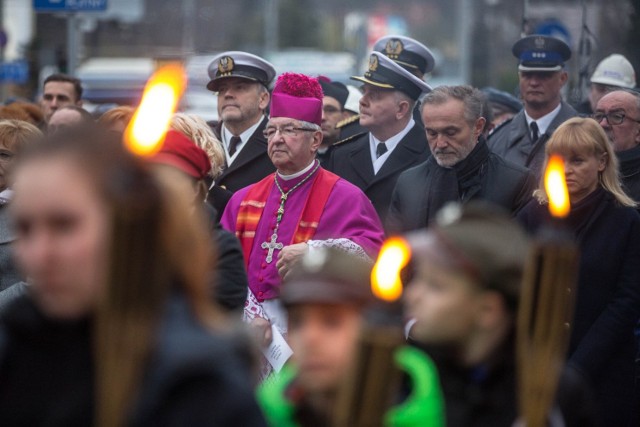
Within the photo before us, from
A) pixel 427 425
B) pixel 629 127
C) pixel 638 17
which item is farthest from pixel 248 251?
pixel 638 17

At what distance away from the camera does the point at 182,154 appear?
4.63 m

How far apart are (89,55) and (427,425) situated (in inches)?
1461

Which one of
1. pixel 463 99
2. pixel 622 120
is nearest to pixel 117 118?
pixel 463 99

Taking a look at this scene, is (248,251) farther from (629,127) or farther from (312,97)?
(629,127)

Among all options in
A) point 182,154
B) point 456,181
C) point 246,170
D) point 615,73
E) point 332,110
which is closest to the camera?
point 182,154

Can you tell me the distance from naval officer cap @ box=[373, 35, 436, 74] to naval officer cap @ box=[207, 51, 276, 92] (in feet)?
3.50

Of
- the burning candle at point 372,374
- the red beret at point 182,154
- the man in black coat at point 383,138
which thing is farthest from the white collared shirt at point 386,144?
the burning candle at point 372,374

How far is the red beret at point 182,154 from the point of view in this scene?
4.60 metres

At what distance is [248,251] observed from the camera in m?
6.50

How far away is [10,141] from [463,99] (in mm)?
2500

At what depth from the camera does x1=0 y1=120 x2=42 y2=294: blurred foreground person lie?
21.9 ft

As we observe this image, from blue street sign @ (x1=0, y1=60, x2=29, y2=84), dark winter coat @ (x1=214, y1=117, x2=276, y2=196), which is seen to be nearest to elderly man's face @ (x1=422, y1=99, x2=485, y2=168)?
dark winter coat @ (x1=214, y1=117, x2=276, y2=196)

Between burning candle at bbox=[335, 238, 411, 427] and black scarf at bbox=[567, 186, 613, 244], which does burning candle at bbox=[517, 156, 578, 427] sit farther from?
black scarf at bbox=[567, 186, 613, 244]

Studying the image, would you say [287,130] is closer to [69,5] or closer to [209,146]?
[209,146]
